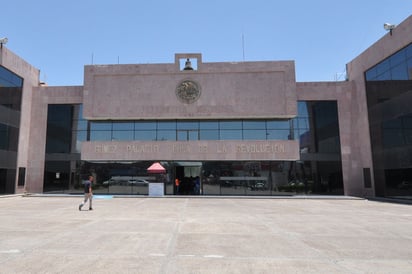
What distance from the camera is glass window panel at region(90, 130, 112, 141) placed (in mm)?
30453

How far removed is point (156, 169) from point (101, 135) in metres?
7.20

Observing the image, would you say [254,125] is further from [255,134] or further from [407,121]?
[407,121]

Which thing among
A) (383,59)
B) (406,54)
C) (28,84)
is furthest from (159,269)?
(28,84)

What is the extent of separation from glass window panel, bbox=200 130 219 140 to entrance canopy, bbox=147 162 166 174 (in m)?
4.98

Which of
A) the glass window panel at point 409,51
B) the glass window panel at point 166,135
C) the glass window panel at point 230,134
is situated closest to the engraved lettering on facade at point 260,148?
the glass window panel at point 230,134

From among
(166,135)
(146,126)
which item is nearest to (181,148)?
(166,135)

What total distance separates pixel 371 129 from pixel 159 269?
89.4 ft

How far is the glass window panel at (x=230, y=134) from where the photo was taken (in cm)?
2980

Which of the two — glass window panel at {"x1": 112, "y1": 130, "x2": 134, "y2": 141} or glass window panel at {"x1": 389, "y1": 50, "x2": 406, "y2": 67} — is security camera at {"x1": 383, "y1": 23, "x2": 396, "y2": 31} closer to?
glass window panel at {"x1": 389, "y1": 50, "x2": 406, "y2": 67}

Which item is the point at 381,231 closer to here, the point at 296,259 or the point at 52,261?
the point at 296,259

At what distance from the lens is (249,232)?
1015 cm

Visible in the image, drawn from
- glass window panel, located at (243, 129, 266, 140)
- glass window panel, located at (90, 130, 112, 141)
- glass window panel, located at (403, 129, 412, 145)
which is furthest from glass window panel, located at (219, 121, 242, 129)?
glass window panel, located at (403, 129, 412, 145)

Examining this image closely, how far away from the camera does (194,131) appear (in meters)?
30.2

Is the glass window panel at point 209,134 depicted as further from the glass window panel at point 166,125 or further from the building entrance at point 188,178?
the glass window panel at point 166,125
